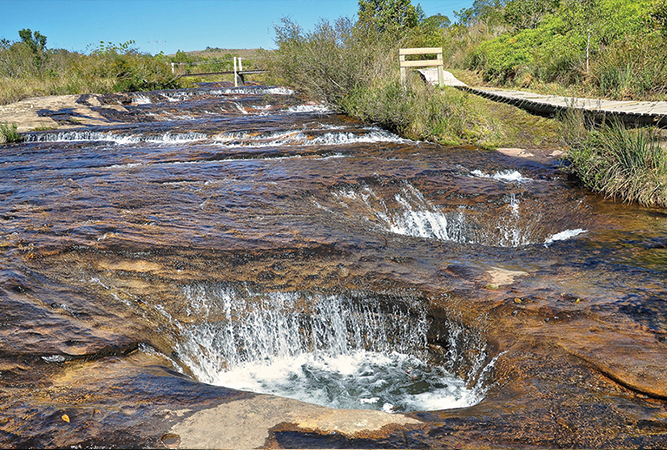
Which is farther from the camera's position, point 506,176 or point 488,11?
point 488,11

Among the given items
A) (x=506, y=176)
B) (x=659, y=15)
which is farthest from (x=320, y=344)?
(x=659, y=15)

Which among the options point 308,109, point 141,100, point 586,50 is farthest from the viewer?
point 141,100

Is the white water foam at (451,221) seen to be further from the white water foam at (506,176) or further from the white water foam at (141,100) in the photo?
the white water foam at (141,100)

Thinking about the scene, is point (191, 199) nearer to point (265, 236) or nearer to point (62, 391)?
point (265, 236)

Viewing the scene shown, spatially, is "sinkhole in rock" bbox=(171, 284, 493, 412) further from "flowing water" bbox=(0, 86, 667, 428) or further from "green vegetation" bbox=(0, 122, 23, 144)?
"green vegetation" bbox=(0, 122, 23, 144)

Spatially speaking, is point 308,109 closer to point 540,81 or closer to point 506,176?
point 540,81

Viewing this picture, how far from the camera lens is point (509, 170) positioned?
26.1 feet

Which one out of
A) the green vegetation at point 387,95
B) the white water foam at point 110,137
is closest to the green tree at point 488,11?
the green vegetation at point 387,95

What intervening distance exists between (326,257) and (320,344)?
2.85 feet

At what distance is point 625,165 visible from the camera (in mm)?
6789

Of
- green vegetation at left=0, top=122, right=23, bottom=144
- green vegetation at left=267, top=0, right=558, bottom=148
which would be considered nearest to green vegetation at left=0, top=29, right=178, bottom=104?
green vegetation at left=0, top=122, right=23, bottom=144

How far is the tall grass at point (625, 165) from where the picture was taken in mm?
6430

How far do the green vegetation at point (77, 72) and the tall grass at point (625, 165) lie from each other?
17596mm

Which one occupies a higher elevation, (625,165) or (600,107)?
(600,107)
